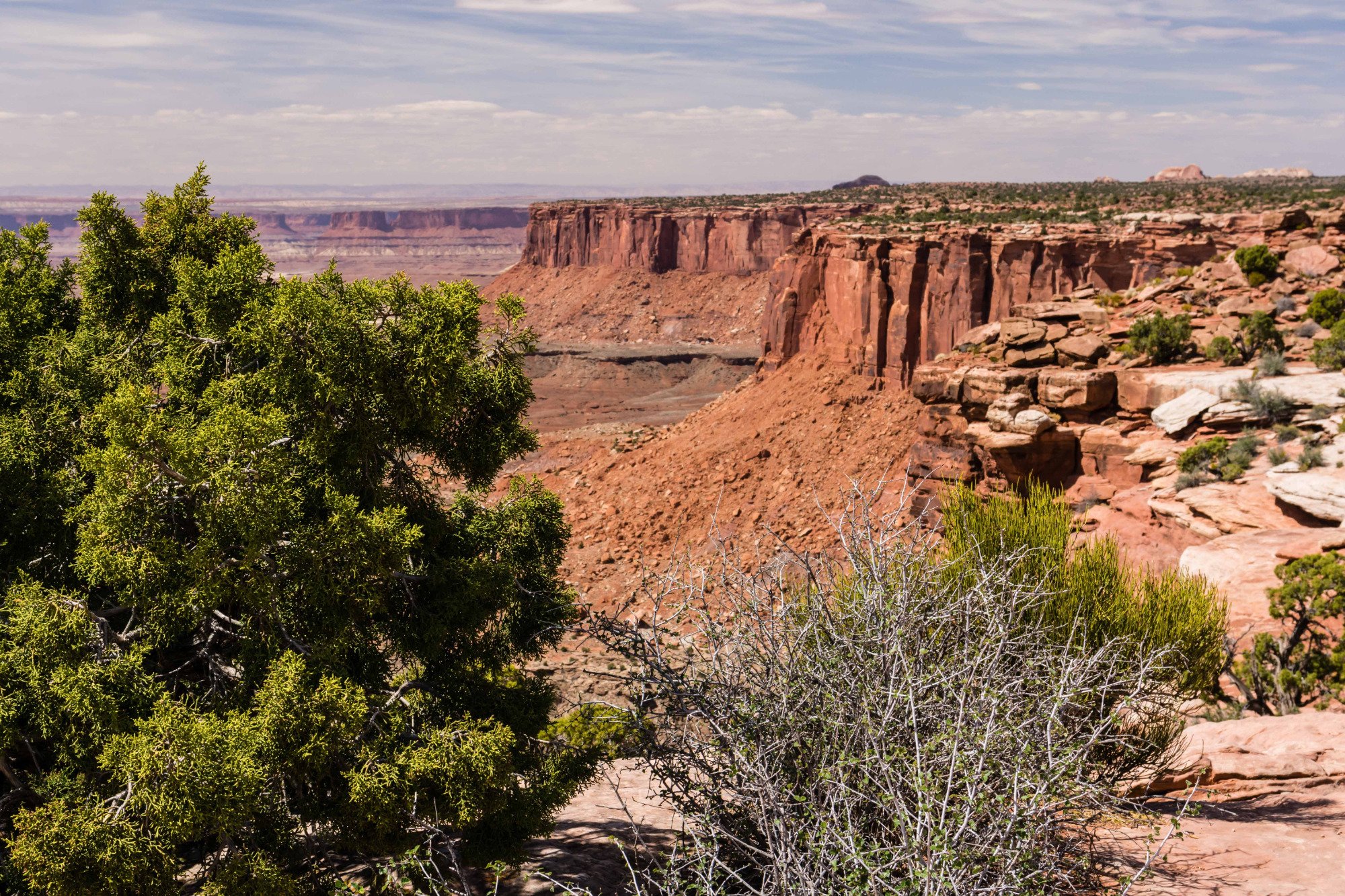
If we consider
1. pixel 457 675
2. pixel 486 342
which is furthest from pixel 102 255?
pixel 457 675

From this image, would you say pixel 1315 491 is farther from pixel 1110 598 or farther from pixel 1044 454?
pixel 1044 454

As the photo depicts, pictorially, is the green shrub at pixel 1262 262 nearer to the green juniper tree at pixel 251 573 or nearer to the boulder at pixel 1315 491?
the boulder at pixel 1315 491

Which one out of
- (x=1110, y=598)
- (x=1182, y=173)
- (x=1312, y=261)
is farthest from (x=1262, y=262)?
(x=1182, y=173)

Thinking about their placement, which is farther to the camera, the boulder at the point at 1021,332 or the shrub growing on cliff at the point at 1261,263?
the shrub growing on cliff at the point at 1261,263

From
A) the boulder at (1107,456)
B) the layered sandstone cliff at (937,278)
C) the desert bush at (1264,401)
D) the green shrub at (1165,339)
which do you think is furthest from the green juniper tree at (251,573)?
the layered sandstone cliff at (937,278)

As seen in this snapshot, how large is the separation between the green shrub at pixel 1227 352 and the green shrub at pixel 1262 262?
5.52 metres

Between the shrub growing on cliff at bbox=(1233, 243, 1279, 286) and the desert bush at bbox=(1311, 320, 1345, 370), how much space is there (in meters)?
5.75

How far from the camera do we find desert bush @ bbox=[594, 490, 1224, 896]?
6.39m

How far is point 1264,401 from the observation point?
17859 millimetres

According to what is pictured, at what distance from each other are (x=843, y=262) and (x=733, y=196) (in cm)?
8511

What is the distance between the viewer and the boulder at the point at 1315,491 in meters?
14.3

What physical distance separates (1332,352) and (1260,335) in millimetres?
1581

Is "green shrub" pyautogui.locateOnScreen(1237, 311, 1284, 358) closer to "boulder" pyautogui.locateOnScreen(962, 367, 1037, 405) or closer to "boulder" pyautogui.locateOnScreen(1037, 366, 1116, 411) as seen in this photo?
"boulder" pyautogui.locateOnScreen(1037, 366, 1116, 411)

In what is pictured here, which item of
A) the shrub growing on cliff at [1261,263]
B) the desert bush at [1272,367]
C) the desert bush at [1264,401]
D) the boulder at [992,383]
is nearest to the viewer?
the desert bush at [1264,401]
